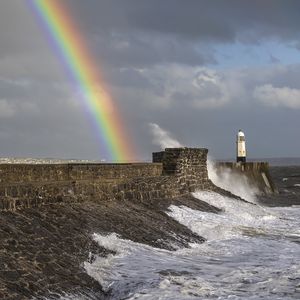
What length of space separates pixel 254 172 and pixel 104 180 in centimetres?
2039

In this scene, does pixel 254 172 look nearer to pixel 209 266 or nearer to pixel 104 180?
pixel 104 180

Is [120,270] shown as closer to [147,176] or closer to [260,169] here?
[147,176]

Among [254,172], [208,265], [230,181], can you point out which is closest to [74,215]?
[208,265]

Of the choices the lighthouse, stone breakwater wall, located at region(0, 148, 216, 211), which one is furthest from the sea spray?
the lighthouse

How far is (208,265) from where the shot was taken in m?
10.9

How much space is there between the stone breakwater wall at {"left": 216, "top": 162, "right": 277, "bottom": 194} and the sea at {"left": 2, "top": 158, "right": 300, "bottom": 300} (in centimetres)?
1397

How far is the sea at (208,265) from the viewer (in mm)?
8664

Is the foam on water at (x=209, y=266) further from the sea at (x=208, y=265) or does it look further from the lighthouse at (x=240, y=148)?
the lighthouse at (x=240, y=148)

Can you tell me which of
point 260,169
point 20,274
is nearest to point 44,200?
point 20,274

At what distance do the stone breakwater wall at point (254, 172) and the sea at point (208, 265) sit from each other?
14.0m

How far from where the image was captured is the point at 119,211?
1386 cm

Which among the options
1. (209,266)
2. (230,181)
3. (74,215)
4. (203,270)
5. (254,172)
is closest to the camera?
(203,270)

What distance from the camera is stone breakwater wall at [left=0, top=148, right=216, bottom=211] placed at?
443 inches

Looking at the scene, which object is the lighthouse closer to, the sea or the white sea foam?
the white sea foam
